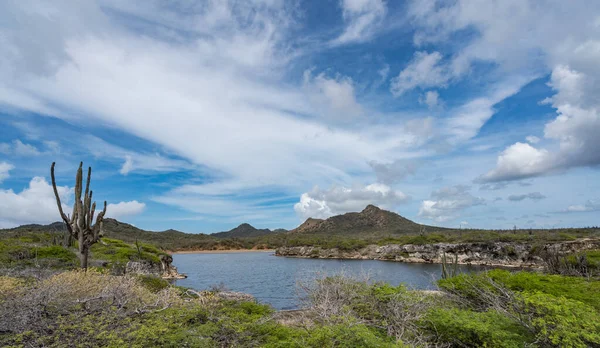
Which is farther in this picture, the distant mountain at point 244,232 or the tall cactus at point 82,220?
the distant mountain at point 244,232

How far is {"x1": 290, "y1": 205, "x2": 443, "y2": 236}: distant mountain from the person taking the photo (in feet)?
420

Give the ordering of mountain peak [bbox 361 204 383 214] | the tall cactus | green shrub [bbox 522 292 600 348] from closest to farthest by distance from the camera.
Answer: green shrub [bbox 522 292 600 348]
the tall cactus
mountain peak [bbox 361 204 383 214]

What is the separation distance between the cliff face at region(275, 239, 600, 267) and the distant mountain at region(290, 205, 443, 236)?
55517 mm

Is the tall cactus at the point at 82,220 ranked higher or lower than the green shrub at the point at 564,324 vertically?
higher

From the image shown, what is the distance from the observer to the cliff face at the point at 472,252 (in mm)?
47059

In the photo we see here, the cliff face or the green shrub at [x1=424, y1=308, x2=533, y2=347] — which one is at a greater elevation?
the green shrub at [x1=424, y1=308, x2=533, y2=347]

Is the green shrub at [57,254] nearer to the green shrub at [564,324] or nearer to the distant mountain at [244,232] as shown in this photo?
the green shrub at [564,324]

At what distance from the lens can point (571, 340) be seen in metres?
6.50

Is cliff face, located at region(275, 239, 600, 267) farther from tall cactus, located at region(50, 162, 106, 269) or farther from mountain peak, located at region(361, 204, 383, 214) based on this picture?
mountain peak, located at region(361, 204, 383, 214)

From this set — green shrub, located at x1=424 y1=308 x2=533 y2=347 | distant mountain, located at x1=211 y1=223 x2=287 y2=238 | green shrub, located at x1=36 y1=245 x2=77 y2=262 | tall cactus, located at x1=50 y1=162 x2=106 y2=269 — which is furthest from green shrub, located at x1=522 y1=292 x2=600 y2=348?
distant mountain, located at x1=211 y1=223 x2=287 y2=238

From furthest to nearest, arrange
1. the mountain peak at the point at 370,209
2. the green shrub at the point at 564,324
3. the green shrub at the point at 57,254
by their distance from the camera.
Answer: the mountain peak at the point at 370,209 < the green shrub at the point at 57,254 < the green shrub at the point at 564,324

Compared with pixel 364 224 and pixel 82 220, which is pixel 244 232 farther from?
pixel 82 220

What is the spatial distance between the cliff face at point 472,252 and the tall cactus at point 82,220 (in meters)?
34.9

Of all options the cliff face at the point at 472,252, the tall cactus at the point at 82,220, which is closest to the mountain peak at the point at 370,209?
the cliff face at the point at 472,252
